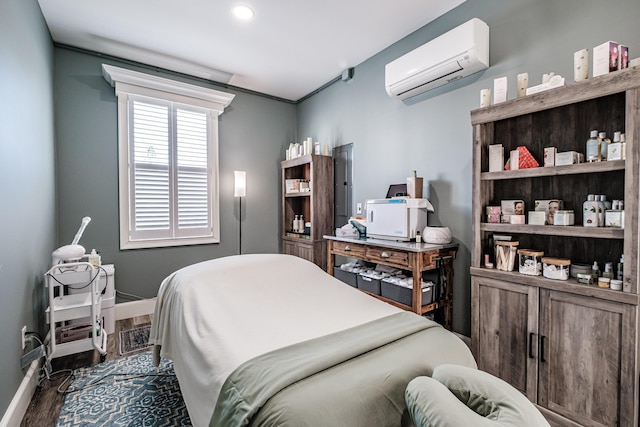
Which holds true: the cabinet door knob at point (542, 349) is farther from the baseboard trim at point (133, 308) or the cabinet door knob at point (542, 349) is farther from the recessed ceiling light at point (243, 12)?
the baseboard trim at point (133, 308)

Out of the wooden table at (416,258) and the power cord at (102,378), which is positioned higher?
the wooden table at (416,258)

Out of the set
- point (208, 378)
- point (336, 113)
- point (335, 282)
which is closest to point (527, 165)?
point (335, 282)

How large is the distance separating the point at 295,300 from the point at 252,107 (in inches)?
130

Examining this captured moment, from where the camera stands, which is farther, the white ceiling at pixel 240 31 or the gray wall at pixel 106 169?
the gray wall at pixel 106 169

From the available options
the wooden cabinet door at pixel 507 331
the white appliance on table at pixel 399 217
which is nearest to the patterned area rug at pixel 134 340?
the white appliance on table at pixel 399 217

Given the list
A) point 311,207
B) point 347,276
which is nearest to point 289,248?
point 311,207

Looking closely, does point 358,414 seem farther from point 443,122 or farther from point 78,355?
point 78,355

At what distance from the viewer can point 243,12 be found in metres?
2.45

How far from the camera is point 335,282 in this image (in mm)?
1988

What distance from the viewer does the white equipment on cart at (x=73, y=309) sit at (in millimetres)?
2189

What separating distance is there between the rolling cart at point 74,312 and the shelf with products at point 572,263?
289 cm

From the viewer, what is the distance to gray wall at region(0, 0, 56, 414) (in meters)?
1.62

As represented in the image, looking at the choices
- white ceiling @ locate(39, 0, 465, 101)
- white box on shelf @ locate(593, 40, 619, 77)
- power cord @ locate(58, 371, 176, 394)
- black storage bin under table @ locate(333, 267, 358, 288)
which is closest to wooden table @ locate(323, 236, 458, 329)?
black storage bin under table @ locate(333, 267, 358, 288)

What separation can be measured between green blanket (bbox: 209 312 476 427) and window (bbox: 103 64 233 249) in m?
2.92
